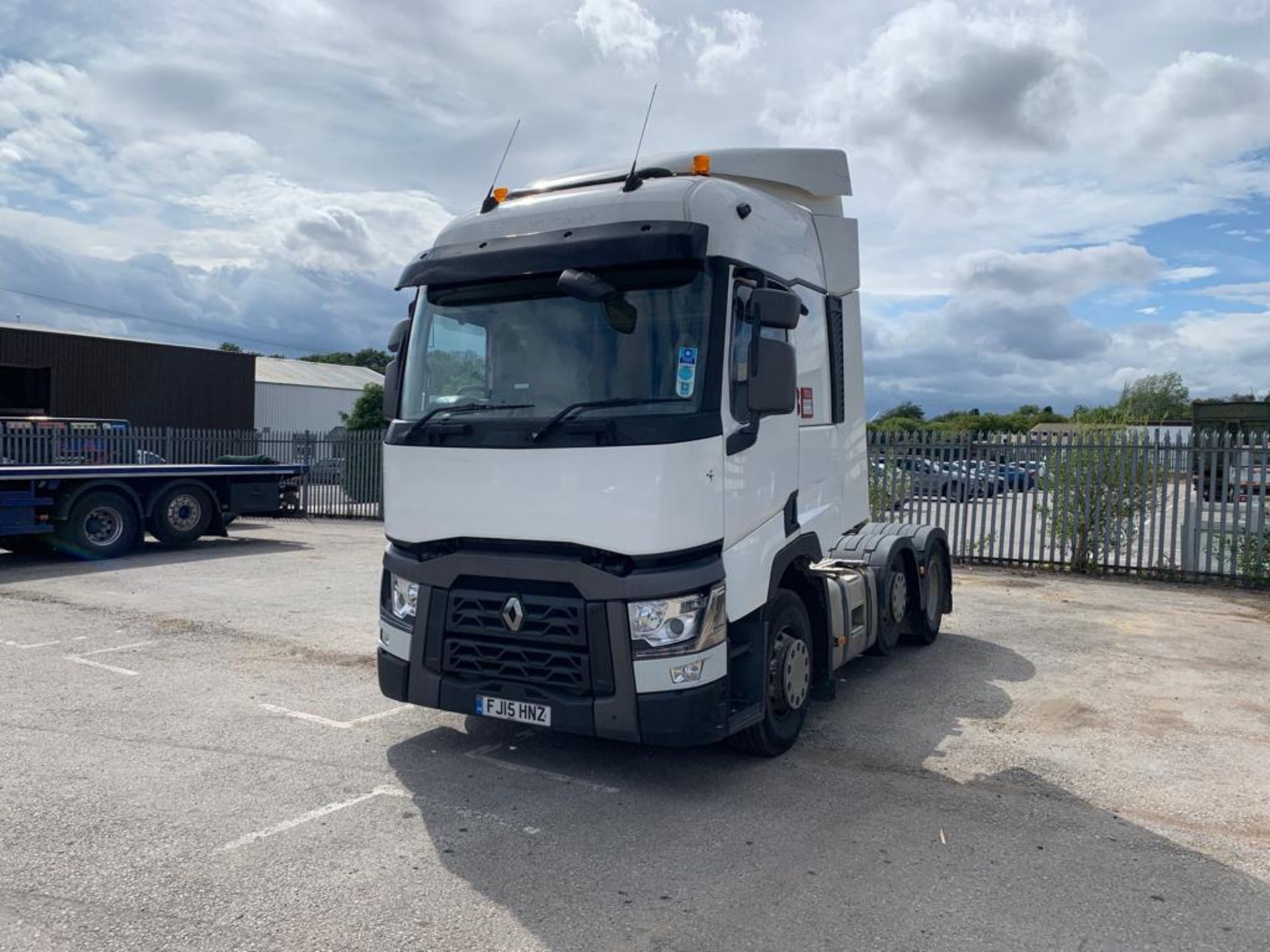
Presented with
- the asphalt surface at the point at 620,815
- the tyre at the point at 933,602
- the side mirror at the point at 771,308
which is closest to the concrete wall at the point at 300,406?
the asphalt surface at the point at 620,815

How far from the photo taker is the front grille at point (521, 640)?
4.78 m

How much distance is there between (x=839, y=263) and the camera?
6.72m

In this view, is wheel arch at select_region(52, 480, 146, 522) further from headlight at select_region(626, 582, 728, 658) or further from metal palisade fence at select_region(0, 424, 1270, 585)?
headlight at select_region(626, 582, 728, 658)

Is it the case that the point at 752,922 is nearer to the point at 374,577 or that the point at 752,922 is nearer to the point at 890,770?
the point at 890,770

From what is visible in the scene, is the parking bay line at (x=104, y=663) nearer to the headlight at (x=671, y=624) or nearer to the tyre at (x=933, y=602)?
the headlight at (x=671, y=624)

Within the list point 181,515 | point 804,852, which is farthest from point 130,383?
point 804,852

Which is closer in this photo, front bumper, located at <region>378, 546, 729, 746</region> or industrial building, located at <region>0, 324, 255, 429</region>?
front bumper, located at <region>378, 546, 729, 746</region>

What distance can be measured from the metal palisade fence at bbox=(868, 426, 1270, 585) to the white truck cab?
31.1ft

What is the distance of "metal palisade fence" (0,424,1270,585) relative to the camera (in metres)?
12.7

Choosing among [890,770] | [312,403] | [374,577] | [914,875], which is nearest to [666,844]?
[914,875]

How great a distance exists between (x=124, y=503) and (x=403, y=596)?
10.7 meters

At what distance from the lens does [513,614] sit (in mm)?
4906

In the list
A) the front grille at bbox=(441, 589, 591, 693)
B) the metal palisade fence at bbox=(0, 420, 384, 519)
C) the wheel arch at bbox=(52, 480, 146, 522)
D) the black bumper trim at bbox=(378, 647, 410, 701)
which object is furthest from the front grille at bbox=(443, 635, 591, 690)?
the metal palisade fence at bbox=(0, 420, 384, 519)

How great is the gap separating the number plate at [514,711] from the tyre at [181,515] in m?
11.5
